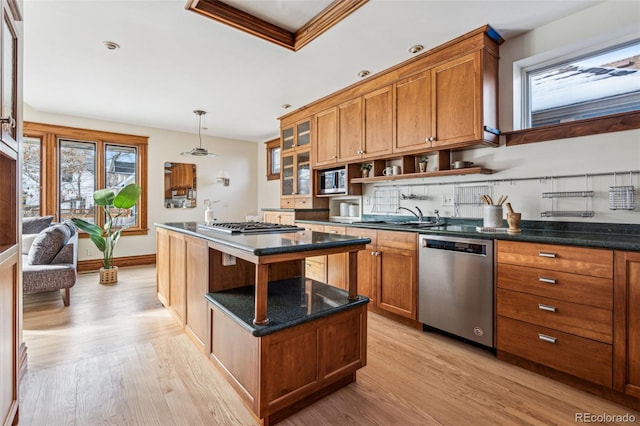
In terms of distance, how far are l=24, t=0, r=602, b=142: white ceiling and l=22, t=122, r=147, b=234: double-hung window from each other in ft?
2.06

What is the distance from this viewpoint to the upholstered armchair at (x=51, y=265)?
3.13m

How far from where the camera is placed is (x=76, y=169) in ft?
16.5

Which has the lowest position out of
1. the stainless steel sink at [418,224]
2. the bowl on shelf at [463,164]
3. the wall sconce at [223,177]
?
the stainless steel sink at [418,224]

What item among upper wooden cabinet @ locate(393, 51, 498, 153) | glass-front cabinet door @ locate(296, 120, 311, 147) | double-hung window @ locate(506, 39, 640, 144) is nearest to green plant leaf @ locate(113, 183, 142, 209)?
glass-front cabinet door @ locate(296, 120, 311, 147)

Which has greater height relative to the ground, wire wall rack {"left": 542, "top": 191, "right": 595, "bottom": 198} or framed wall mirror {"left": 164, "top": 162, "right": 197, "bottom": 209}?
framed wall mirror {"left": 164, "top": 162, "right": 197, "bottom": 209}

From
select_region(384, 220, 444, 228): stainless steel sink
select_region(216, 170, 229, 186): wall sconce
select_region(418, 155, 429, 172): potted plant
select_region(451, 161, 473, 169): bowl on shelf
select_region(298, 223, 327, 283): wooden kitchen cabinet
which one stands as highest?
select_region(216, 170, 229, 186): wall sconce

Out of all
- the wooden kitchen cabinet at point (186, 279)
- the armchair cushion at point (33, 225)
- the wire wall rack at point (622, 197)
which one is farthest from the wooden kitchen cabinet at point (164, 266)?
the wire wall rack at point (622, 197)

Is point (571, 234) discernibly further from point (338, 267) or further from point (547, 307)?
point (338, 267)

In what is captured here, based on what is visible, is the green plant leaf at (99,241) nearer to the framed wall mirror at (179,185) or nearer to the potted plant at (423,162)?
the framed wall mirror at (179,185)

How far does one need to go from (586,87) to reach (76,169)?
6.56m

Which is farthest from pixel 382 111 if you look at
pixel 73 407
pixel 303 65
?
pixel 73 407

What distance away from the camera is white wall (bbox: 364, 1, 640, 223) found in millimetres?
2135

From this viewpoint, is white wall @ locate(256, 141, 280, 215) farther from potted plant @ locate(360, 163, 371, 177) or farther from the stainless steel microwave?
potted plant @ locate(360, 163, 371, 177)

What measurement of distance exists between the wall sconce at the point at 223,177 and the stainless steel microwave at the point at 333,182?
2.69 m
